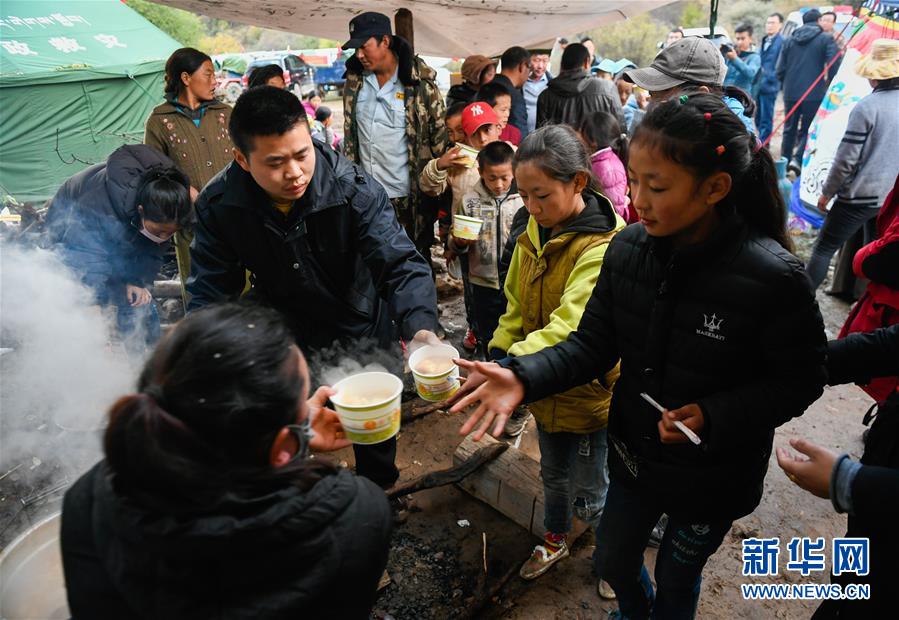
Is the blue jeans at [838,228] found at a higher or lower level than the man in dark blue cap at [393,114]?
lower

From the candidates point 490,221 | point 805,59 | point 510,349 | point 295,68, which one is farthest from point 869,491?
point 295,68

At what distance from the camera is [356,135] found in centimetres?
537

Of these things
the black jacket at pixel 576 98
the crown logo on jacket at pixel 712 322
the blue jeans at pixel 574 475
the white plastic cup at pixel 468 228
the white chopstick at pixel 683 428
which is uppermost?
the black jacket at pixel 576 98

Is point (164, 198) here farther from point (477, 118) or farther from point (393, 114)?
point (477, 118)

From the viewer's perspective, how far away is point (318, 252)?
9.36 ft

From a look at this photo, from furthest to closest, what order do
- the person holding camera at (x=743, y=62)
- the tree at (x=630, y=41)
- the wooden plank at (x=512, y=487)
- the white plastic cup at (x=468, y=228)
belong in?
the tree at (x=630, y=41), the person holding camera at (x=743, y=62), the white plastic cup at (x=468, y=228), the wooden plank at (x=512, y=487)

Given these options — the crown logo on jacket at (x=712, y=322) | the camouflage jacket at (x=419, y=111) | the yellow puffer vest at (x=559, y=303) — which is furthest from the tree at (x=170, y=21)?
the crown logo on jacket at (x=712, y=322)

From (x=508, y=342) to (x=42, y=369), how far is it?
154 inches

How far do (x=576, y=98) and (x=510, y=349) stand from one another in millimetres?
4169

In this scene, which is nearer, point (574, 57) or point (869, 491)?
point (869, 491)

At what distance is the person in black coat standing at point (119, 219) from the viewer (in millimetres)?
3969

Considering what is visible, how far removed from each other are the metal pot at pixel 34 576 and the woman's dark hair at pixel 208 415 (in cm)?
124

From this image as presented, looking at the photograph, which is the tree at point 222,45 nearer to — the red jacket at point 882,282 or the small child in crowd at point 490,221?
the small child in crowd at point 490,221

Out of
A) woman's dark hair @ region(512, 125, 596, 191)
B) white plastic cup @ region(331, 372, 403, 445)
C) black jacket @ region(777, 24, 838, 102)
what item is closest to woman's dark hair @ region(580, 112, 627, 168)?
woman's dark hair @ region(512, 125, 596, 191)
